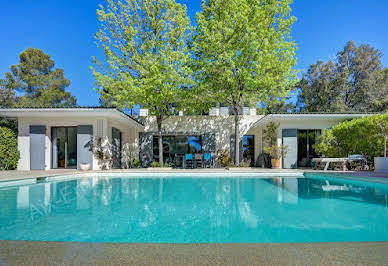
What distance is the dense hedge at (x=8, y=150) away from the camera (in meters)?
11.7

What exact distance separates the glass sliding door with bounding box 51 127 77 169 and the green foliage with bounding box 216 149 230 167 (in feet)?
27.2

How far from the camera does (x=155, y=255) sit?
6.38 ft

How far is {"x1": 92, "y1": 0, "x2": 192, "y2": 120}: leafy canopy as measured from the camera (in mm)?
12750

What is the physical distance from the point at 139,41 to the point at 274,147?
9064 millimetres

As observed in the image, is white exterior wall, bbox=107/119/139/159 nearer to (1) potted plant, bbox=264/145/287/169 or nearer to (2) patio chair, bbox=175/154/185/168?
(2) patio chair, bbox=175/154/185/168

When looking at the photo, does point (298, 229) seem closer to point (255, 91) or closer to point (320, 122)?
point (255, 91)

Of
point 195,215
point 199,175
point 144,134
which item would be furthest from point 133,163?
point 195,215

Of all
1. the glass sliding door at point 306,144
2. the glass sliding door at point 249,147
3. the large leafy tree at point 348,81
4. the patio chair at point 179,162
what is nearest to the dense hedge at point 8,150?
the patio chair at point 179,162

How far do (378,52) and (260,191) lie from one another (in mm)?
27063

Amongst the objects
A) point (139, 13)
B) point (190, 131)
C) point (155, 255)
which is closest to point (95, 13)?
point (139, 13)

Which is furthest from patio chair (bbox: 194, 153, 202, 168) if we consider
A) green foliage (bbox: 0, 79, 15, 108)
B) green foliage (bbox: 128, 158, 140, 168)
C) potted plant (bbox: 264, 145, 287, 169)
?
green foliage (bbox: 0, 79, 15, 108)

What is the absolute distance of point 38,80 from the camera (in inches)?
1164

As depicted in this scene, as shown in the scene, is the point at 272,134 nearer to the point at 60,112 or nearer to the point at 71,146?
the point at 60,112

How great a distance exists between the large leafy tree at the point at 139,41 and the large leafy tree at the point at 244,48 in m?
1.04
